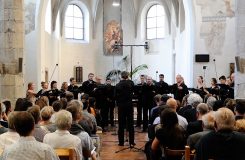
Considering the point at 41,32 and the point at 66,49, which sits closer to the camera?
the point at 41,32

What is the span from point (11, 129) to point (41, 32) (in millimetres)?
13700

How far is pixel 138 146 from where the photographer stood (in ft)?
37.2

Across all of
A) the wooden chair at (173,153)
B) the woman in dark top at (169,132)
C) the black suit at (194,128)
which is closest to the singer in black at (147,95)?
the black suit at (194,128)

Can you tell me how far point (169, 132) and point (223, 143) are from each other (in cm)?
159

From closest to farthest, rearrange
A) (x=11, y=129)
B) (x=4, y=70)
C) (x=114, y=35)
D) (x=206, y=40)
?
1. (x=11, y=129)
2. (x=4, y=70)
3. (x=206, y=40)
4. (x=114, y=35)

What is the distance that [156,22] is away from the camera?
2570cm

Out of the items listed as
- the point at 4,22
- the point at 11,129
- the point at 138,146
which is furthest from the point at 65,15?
the point at 11,129

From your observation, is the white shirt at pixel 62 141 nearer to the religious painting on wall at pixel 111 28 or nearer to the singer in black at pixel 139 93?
the singer in black at pixel 139 93

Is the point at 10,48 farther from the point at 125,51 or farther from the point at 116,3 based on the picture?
the point at 116,3

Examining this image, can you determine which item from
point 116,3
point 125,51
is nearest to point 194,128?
point 125,51

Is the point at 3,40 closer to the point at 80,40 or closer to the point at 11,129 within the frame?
the point at 11,129

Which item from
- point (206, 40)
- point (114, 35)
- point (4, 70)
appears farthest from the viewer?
point (114, 35)

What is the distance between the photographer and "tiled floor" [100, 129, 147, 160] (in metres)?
9.84

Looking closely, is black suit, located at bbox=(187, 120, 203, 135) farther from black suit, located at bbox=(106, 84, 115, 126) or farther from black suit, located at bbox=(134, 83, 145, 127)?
black suit, located at bbox=(106, 84, 115, 126)
